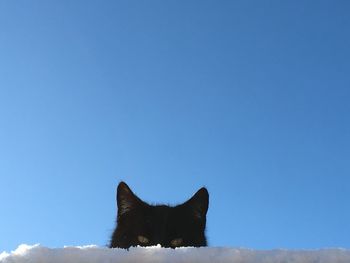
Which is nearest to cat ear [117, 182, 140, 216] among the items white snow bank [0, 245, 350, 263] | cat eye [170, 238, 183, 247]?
cat eye [170, 238, 183, 247]

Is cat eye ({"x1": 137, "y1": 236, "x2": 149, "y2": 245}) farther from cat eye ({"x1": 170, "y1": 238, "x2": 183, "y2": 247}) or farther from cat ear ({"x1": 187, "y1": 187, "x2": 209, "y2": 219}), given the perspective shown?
cat ear ({"x1": 187, "y1": 187, "x2": 209, "y2": 219})

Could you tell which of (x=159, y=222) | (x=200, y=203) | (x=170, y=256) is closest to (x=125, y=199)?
(x=159, y=222)

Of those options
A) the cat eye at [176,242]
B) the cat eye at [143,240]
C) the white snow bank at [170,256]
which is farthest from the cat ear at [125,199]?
the white snow bank at [170,256]

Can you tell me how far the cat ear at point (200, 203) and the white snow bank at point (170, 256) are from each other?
380cm

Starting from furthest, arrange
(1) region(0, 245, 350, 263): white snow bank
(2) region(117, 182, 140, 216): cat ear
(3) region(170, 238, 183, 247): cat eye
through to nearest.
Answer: (2) region(117, 182, 140, 216): cat ear → (3) region(170, 238, 183, 247): cat eye → (1) region(0, 245, 350, 263): white snow bank

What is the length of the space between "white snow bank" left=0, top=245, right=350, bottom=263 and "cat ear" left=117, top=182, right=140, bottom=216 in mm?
Result: 3753

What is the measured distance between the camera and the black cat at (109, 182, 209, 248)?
176 inches

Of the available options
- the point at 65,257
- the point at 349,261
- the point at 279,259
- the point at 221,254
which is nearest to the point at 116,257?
the point at 65,257

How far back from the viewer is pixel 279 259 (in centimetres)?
116

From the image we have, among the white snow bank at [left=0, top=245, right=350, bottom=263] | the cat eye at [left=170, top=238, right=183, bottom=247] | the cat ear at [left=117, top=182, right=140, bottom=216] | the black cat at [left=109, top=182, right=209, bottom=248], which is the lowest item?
the white snow bank at [left=0, top=245, right=350, bottom=263]

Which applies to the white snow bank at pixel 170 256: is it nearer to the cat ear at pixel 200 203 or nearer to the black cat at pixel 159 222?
the black cat at pixel 159 222

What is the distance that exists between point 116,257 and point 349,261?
1.89ft

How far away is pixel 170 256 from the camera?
1177mm

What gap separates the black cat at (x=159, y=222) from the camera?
4.47m
